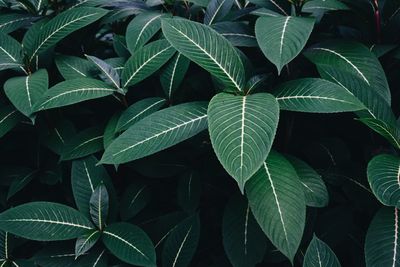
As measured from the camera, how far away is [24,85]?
150 centimetres

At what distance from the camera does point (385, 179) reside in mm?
1174

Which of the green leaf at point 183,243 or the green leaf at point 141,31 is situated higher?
the green leaf at point 141,31

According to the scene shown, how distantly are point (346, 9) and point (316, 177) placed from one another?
54 cm

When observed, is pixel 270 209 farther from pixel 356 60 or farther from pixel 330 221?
pixel 356 60

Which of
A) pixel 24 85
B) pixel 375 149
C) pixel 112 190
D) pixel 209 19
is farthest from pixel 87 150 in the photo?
pixel 375 149

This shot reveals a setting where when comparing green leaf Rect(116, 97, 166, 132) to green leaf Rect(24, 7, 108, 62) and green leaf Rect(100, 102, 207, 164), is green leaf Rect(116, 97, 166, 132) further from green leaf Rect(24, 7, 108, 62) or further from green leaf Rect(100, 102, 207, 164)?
green leaf Rect(24, 7, 108, 62)

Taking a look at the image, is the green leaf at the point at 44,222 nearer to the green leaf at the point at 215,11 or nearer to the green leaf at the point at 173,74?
the green leaf at the point at 173,74

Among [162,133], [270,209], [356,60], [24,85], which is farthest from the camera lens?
[24,85]

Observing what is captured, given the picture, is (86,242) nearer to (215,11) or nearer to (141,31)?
(141,31)

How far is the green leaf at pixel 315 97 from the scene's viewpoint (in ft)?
3.89

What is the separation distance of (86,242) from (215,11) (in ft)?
2.87

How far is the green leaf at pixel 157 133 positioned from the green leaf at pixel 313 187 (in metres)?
0.32

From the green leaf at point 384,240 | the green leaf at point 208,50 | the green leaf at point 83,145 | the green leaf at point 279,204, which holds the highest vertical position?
the green leaf at point 208,50

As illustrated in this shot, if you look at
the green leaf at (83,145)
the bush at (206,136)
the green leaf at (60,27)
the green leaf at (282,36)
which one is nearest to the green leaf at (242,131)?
the bush at (206,136)
